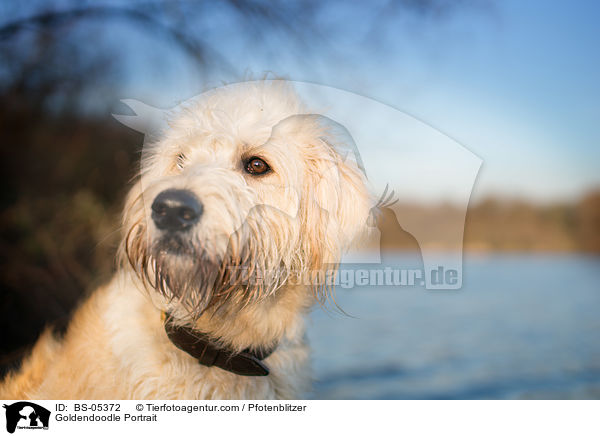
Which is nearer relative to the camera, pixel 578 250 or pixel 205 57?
pixel 205 57

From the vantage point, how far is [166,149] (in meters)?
1.80

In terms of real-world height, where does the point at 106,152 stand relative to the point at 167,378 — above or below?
above

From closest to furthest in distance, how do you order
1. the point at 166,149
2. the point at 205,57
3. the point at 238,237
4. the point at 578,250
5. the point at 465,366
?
1. the point at 238,237
2. the point at 166,149
3. the point at 205,57
4. the point at 465,366
5. the point at 578,250

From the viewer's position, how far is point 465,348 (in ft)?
18.4
